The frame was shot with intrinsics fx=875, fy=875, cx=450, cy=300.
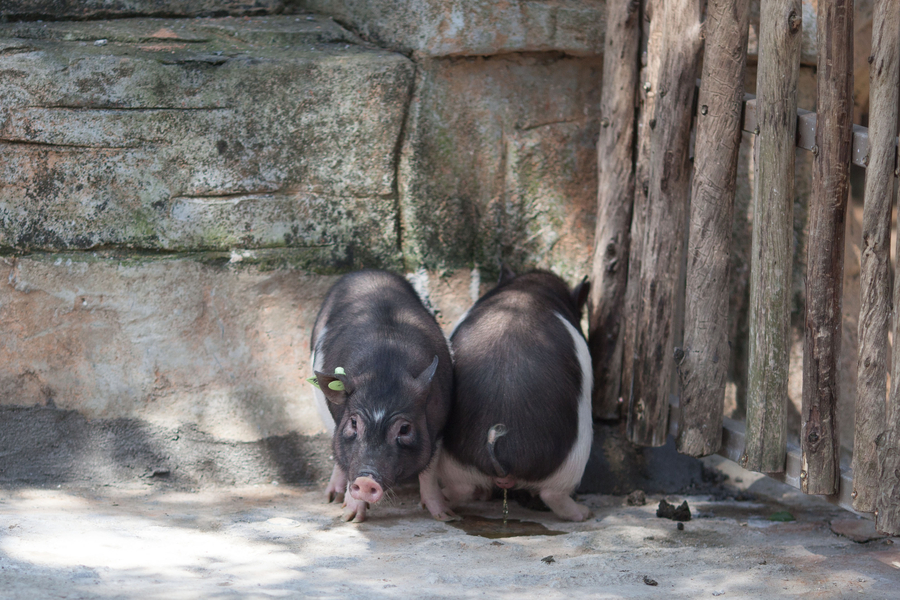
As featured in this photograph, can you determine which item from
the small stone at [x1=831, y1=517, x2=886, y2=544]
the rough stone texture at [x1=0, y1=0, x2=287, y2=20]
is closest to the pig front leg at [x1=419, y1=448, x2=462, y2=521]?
the small stone at [x1=831, y1=517, x2=886, y2=544]

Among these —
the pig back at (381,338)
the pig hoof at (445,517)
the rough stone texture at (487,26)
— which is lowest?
the pig hoof at (445,517)

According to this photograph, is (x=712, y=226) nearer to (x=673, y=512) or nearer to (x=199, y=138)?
(x=673, y=512)

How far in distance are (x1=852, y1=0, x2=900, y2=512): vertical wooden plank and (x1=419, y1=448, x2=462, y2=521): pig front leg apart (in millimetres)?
1970

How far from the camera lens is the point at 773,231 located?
3846mm

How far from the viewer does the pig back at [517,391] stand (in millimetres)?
4246

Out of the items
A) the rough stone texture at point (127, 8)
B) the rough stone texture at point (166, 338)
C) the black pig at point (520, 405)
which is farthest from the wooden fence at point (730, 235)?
the rough stone texture at point (127, 8)

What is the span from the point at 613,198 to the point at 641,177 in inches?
9.0

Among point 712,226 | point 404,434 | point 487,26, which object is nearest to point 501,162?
point 487,26

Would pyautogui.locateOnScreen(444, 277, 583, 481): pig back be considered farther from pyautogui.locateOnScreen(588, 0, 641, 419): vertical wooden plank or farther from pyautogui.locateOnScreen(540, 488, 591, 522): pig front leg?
Answer: pyautogui.locateOnScreen(588, 0, 641, 419): vertical wooden plank

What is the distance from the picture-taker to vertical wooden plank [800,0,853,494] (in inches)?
137

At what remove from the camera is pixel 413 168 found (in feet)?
16.6

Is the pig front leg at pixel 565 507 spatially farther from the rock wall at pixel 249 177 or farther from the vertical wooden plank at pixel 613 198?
the rock wall at pixel 249 177

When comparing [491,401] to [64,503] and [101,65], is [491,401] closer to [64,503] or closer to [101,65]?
[64,503]

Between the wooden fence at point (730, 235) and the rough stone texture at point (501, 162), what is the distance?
0.31m
